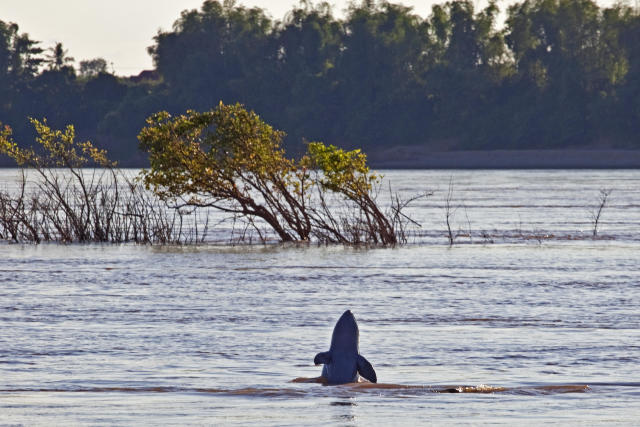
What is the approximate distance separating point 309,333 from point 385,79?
127m

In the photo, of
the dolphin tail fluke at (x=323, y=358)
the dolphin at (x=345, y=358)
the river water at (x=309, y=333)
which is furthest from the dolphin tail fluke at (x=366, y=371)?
the dolphin tail fluke at (x=323, y=358)

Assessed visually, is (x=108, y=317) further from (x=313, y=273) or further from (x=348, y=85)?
(x=348, y=85)

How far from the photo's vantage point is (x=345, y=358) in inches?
480

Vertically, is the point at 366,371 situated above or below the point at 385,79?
below

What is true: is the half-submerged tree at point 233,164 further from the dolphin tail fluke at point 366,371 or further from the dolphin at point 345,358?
the dolphin tail fluke at point 366,371

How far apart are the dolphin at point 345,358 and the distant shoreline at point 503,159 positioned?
361 feet

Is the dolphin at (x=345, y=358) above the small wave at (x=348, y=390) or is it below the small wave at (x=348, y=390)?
above

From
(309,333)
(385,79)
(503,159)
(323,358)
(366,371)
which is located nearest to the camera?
(366,371)

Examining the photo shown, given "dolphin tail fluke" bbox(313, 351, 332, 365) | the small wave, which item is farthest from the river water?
"dolphin tail fluke" bbox(313, 351, 332, 365)

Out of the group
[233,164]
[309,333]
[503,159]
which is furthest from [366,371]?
[503,159]

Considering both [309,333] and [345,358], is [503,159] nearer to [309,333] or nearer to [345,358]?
[309,333]

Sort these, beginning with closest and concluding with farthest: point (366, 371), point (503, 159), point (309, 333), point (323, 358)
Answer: point (366, 371) → point (323, 358) → point (309, 333) → point (503, 159)

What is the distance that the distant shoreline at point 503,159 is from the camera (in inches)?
4739

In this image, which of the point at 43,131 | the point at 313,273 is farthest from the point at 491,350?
the point at 43,131
